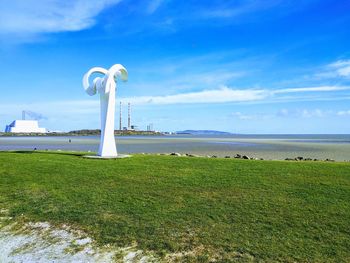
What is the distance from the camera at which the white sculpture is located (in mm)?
20547

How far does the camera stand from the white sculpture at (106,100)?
2055 centimetres

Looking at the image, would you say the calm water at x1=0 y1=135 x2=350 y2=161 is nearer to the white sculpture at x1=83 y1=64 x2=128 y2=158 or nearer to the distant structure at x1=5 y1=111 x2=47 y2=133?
the white sculpture at x1=83 y1=64 x2=128 y2=158

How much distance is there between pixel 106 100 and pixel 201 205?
11770 mm

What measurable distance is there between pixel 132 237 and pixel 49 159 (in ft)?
39.6

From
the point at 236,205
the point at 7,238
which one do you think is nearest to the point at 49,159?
the point at 7,238

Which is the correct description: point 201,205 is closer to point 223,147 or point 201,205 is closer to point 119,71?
point 119,71

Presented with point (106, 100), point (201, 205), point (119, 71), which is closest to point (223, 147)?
point (119, 71)

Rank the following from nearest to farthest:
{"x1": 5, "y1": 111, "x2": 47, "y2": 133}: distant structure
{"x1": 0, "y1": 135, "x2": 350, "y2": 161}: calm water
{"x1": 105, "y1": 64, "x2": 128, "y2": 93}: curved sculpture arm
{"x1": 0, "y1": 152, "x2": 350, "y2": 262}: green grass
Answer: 1. {"x1": 0, "y1": 152, "x2": 350, "y2": 262}: green grass
2. {"x1": 105, "y1": 64, "x2": 128, "y2": 93}: curved sculpture arm
3. {"x1": 0, "y1": 135, "x2": 350, "y2": 161}: calm water
4. {"x1": 5, "y1": 111, "x2": 47, "y2": 133}: distant structure

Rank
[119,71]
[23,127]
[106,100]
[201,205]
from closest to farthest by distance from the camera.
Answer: [201,205]
[106,100]
[119,71]
[23,127]

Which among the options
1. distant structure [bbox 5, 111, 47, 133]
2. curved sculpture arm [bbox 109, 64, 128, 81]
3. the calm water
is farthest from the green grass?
distant structure [bbox 5, 111, 47, 133]

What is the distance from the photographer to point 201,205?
34.8 feet

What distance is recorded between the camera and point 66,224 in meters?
9.61

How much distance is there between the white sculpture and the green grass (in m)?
3.77

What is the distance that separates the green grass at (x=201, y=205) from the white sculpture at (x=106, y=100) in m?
3.77
